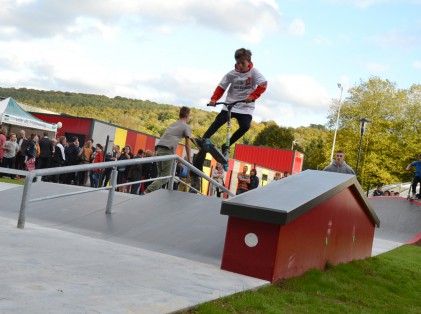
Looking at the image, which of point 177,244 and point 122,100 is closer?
point 177,244

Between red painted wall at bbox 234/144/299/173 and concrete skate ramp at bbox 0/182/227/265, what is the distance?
164ft

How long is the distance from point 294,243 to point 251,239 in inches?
20.1

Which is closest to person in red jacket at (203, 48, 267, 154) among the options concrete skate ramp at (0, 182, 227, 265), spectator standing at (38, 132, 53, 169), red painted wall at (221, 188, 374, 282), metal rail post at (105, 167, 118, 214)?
concrete skate ramp at (0, 182, 227, 265)

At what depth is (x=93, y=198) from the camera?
8195mm

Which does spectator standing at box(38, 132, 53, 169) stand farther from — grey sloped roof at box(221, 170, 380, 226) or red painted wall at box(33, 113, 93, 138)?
red painted wall at box(33, 113, 93, 138)

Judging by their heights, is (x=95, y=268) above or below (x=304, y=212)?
below

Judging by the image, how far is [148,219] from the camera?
699 cm

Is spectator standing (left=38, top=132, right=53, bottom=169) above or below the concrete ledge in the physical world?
above

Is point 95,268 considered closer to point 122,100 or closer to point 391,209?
point 391,209

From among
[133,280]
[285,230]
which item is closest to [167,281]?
[133,280]

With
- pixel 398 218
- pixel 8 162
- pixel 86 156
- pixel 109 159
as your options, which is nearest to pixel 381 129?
pixel 398 218

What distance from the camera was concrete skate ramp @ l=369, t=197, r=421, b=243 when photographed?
16106mm

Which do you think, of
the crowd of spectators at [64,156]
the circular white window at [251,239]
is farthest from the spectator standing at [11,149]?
the circular white window at [251,239]

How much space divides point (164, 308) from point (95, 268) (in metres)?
1.17
